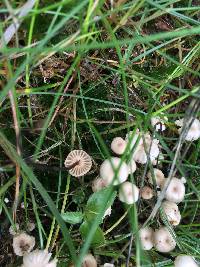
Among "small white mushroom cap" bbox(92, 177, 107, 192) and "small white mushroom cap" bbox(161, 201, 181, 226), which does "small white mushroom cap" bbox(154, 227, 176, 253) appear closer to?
"small white mushroom cap" bbox(161, 201, 181, 226)

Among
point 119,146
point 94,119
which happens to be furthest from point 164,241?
point 94,119

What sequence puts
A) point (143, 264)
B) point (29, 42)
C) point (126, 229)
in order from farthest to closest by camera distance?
point (126, 229) < point (143, 264) < point (29, 42)

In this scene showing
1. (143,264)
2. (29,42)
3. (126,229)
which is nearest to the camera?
(29,42)

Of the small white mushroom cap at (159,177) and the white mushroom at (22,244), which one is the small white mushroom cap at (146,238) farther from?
the white mushroom at (22,244)

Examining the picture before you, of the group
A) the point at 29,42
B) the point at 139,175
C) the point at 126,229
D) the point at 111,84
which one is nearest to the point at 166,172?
the point at 139,175

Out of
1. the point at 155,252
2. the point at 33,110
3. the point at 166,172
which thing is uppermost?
the point at 33,110

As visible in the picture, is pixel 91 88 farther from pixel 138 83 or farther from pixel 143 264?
pixel 143 264

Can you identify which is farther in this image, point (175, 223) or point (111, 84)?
point (111, 84)

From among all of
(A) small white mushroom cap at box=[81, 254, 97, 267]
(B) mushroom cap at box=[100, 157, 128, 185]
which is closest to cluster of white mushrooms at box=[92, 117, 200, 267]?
(B) mushroom cap at box=[100, 157, 128, 185]

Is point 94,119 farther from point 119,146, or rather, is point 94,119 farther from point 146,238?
point 146,238
